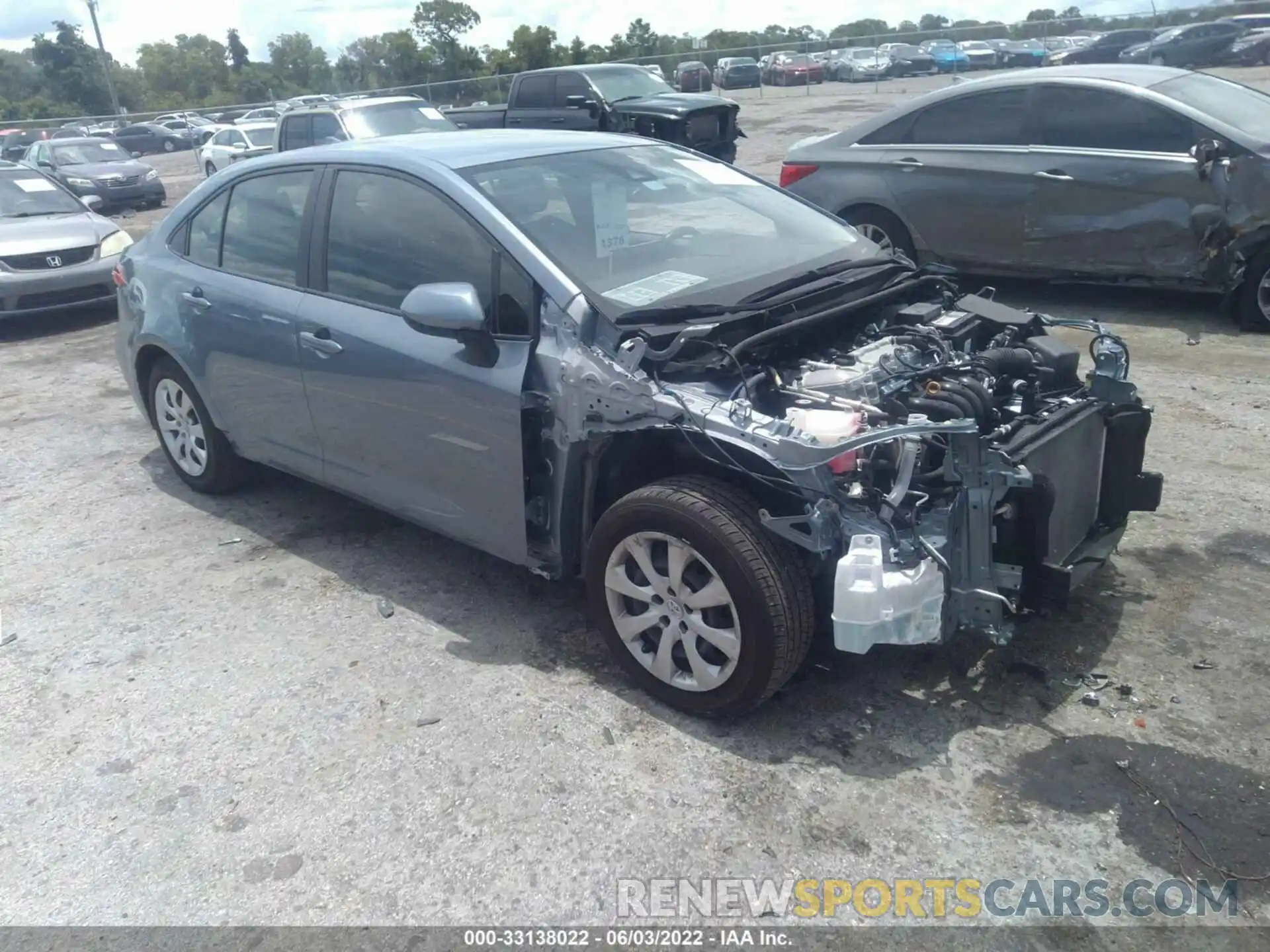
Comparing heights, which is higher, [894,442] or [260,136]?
[260,136]

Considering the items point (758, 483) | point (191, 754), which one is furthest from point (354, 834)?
point (758, 483)

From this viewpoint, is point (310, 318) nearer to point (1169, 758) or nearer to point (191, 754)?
point (191, 754)

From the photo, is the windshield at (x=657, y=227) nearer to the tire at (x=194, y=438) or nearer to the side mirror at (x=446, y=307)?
the side mirror at (x=446, y=307)

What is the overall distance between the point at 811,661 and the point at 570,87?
50.9 ft

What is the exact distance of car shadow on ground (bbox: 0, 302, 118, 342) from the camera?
10117 millimetres

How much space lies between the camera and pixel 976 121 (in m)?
8.14

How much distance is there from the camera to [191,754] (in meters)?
3.51

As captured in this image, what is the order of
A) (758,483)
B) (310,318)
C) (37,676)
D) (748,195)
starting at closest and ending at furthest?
(758,483)
(37,676)
(310,318)
(748,195)

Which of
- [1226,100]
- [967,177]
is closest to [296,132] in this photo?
[967,177]

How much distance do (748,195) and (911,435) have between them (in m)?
2.01

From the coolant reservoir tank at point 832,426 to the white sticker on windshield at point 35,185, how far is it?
10.7 meters

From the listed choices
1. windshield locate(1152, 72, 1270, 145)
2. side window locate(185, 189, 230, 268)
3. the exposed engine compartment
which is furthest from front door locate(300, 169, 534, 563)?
windshield locate(1152, 72, 1270, 145)

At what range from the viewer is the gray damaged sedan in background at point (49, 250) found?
9875mm

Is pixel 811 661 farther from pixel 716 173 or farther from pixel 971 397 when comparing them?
pixel 716 173
